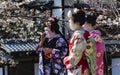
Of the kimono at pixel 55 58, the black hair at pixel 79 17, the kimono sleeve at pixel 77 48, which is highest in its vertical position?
the black hair at pixel 79 17

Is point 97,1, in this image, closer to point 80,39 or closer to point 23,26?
point 23,26

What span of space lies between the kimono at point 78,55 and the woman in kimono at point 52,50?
719 millimetres

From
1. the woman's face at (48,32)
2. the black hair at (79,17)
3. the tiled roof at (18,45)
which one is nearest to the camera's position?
the black hair at (79,17)

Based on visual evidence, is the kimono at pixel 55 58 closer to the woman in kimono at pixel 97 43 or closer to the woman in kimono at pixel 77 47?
the woman in kimono at pixel 97 43

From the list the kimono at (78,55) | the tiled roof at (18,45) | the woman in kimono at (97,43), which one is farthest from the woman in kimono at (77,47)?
the tiled roof at (18,45)

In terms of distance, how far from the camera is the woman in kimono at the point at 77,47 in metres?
4.45

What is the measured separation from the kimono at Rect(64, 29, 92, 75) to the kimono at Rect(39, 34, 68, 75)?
712mm

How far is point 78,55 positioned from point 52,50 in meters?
0.91

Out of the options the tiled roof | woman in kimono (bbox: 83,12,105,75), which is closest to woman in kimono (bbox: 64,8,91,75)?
woman in kimono (bbox: 83,12,105,75)

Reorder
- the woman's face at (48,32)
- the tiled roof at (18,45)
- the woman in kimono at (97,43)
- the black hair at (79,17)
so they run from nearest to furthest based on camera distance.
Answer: the black hair at (79,17) < the woman in kimono at (97,43) < the woman's face at (48,32) < the tiled roof at (18,45)

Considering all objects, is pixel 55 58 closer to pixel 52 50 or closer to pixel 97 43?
pixel 52 50

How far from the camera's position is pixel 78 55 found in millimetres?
4453

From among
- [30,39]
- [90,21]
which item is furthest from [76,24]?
[30,39]

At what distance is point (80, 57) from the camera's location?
177 inches
